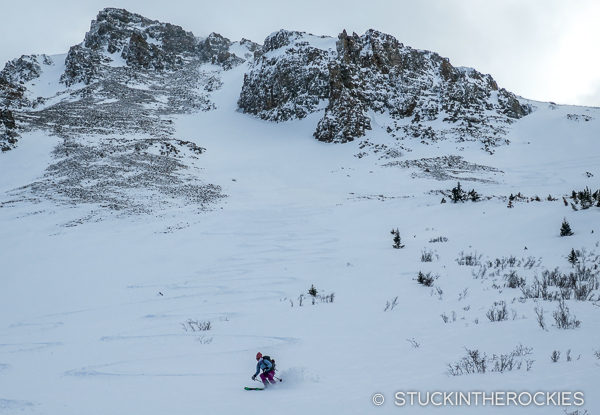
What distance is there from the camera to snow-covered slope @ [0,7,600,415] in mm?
3910

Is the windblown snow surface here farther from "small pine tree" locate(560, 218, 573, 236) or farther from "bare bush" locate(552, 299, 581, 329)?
"small pine tree" locate(560, 218, 573, 236)

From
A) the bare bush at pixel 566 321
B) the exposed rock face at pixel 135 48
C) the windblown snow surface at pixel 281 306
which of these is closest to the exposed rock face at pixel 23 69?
the exposed rock face at pixel 135 48

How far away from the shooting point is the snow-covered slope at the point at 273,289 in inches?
154

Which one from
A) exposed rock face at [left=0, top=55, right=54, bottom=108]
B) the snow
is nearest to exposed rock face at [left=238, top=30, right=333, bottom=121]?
the snow

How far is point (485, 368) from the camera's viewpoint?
353 cm

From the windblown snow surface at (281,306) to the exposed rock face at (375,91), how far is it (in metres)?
25.6

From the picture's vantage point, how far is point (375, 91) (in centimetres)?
4822

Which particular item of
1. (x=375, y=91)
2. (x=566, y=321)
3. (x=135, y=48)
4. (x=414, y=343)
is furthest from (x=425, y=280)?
(x=135, y=48)

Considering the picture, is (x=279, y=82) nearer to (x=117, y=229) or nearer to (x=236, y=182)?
(x=236, y=182)

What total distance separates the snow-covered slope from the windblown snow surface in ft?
0.12

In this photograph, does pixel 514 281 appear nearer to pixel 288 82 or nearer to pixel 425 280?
pixel 425 280

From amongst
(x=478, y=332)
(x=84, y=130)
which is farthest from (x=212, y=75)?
(x=478, y=332)

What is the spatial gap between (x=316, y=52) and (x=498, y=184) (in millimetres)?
36669

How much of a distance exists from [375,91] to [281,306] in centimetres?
4667
